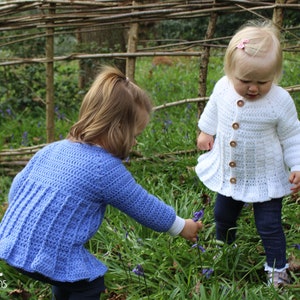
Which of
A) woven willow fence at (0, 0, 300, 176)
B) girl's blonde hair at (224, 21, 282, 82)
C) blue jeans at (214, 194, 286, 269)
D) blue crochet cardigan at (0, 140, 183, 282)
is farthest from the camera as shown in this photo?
woven willow fence at (0, 0, 300, 176)

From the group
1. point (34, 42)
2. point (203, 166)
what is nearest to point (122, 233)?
point (203, 166)

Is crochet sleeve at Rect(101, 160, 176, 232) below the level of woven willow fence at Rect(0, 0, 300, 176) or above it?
below

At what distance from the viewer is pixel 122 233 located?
9.17 ft

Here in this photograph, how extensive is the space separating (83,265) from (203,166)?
0.85m

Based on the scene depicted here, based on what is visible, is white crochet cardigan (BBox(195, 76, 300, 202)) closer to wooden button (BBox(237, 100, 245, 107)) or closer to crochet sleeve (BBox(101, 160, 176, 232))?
wooden button (BBox(237, 100, 245, 107))

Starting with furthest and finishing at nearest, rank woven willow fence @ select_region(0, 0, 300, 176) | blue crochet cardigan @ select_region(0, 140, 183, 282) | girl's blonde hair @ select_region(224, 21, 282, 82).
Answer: woven willow fence @ select_region(0, 0, 300, 176)
girl's blonde hair @ select_region(224, 21, 282, 82)
blue crochet cardigan @ select_region(0, 140, 183, 282)

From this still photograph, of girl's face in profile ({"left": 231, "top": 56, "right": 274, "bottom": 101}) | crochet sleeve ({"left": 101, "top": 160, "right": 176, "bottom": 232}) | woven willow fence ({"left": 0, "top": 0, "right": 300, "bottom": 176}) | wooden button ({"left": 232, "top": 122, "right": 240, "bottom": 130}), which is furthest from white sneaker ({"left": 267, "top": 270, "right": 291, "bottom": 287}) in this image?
woven willow fence ({"left": 0, "top": 0, "right": 300, "bottom": 176})

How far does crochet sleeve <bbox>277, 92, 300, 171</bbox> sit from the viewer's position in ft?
6.93

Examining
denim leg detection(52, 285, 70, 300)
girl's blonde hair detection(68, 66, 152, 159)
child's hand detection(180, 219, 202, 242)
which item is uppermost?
girl's blonde hair detection(68, 66, 152, 159)

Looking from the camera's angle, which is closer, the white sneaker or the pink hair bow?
the pink hair bow

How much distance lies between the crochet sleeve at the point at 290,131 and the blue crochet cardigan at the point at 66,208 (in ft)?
2.27

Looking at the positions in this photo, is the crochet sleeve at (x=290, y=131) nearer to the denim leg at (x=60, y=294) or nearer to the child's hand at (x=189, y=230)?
the child's hand at (x=189, y=230)

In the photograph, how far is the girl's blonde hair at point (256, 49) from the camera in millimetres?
1990

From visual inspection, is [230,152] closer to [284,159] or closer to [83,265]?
[284,159]
